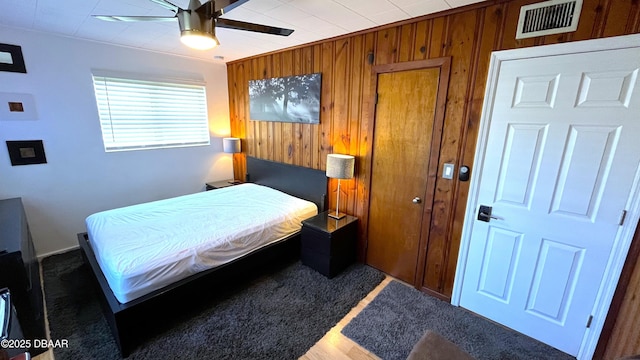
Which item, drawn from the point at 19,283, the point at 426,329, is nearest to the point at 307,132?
the point at 426,329

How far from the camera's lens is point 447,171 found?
217 centimetres

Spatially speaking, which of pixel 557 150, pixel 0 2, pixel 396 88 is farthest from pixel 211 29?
pixel 557 150

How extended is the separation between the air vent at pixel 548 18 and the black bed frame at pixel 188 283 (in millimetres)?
2126

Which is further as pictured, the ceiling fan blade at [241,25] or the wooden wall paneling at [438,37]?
the wooden wall paneling at [438,37]

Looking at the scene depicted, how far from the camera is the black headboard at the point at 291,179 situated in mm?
3102

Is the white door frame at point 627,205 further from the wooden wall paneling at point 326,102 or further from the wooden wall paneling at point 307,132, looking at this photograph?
the wooden wall paneling at point 307,132

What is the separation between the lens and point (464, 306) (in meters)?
2.24

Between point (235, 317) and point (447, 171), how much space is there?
2134 millimetres

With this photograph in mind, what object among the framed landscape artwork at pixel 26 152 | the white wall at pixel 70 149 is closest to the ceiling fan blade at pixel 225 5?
the white wall at pixel 70 149

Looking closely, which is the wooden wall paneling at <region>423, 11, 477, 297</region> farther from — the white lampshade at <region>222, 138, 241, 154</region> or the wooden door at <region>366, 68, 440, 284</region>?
the white lampshade at <region>222, 138, 241, 154</region>

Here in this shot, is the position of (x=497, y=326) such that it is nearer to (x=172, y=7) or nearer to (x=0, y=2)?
(x=172, y=7)

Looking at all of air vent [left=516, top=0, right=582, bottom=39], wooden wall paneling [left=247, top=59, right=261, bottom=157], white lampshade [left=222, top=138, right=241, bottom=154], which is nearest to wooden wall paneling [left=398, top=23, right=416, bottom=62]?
air vent [left=516, top=0, right=582, bottom=39]

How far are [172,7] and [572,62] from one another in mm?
2448

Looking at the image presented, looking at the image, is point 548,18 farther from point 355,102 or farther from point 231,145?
point 231,145
